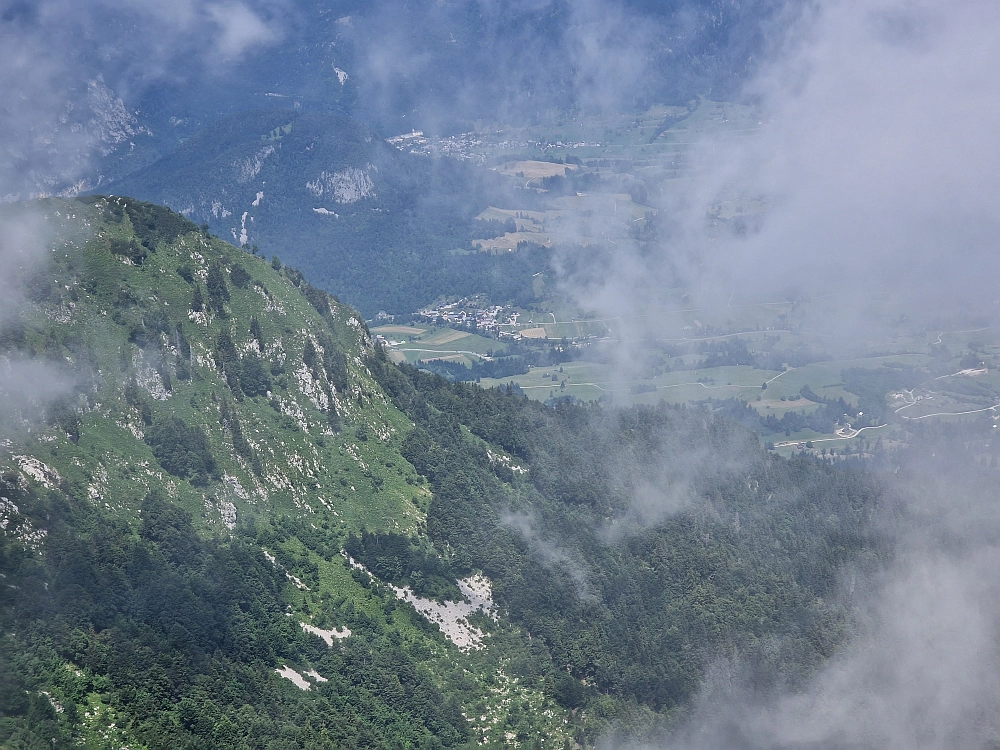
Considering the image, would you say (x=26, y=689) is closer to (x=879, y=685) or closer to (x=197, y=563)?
(x=197, y=563)

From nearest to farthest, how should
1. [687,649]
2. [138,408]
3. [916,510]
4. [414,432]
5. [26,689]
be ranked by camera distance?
[26,689] → [138,408] → [687,649] → [414,432] → [916,510]

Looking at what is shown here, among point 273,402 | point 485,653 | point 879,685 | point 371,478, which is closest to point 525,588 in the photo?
point 485,653

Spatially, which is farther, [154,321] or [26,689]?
[154,321]

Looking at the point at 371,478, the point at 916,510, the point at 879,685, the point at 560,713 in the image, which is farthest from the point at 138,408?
the point at 916,510

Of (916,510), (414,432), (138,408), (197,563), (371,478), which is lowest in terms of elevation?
(197,563)

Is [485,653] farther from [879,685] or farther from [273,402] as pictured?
[879,685]

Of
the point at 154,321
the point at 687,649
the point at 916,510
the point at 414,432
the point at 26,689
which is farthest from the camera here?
the point at 916,510

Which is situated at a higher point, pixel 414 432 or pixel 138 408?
pixel 414 432
